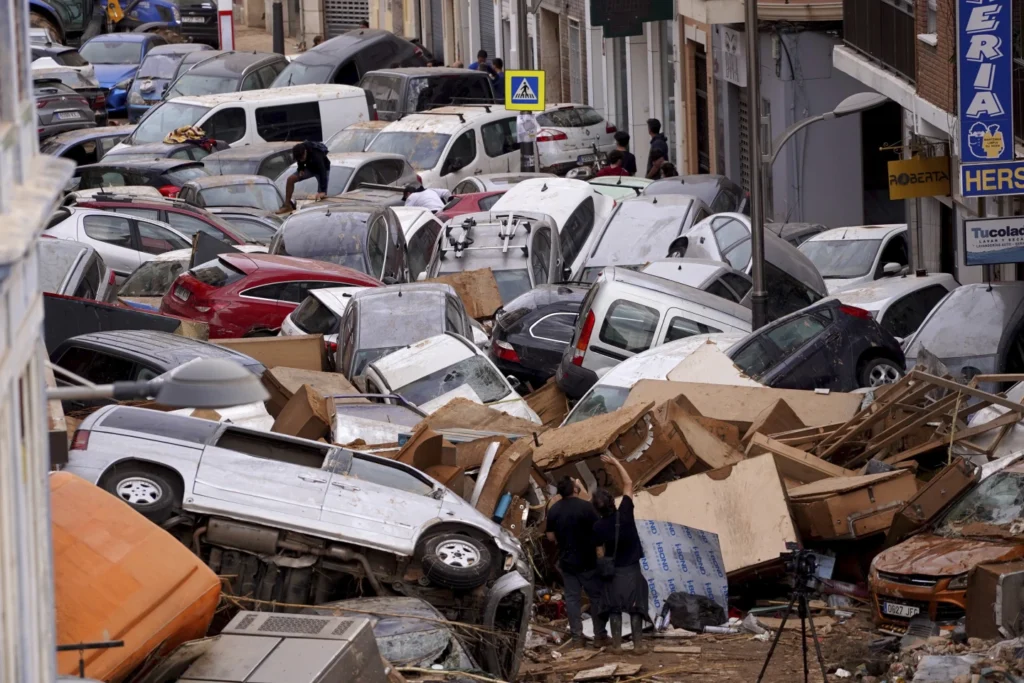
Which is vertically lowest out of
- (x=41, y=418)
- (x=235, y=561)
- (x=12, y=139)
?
(x=235, y=561)

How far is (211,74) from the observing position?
111 feet

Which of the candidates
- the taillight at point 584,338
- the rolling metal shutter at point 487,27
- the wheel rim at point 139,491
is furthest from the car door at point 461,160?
the rolling metal shutter at point 487,27

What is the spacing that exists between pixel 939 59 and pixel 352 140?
1149 cm

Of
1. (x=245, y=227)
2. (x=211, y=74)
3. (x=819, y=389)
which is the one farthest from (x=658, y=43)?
(x=819, y=389)

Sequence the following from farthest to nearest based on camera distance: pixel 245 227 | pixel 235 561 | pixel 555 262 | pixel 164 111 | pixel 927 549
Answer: pixel 164 111, pixel 245 227, pixel 555 262, pixel 927 549, pixel 235 561

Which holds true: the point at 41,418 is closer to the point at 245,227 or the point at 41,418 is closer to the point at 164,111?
the point at 245,227

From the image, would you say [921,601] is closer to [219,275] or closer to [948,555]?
[948,555]

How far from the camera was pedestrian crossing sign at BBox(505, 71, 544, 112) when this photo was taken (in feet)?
82.6

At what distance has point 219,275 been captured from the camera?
56.7ft

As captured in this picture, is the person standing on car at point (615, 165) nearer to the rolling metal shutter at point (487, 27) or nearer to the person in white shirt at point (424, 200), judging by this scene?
the person in white shirt at point (424, 200)

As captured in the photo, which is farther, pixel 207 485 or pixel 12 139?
pixel 207 485

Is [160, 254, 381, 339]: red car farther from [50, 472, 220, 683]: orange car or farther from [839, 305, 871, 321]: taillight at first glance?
[50, 472, 220, 683]: orange car

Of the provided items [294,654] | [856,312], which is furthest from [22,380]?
[856,312]

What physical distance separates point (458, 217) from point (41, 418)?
14.2 metres
